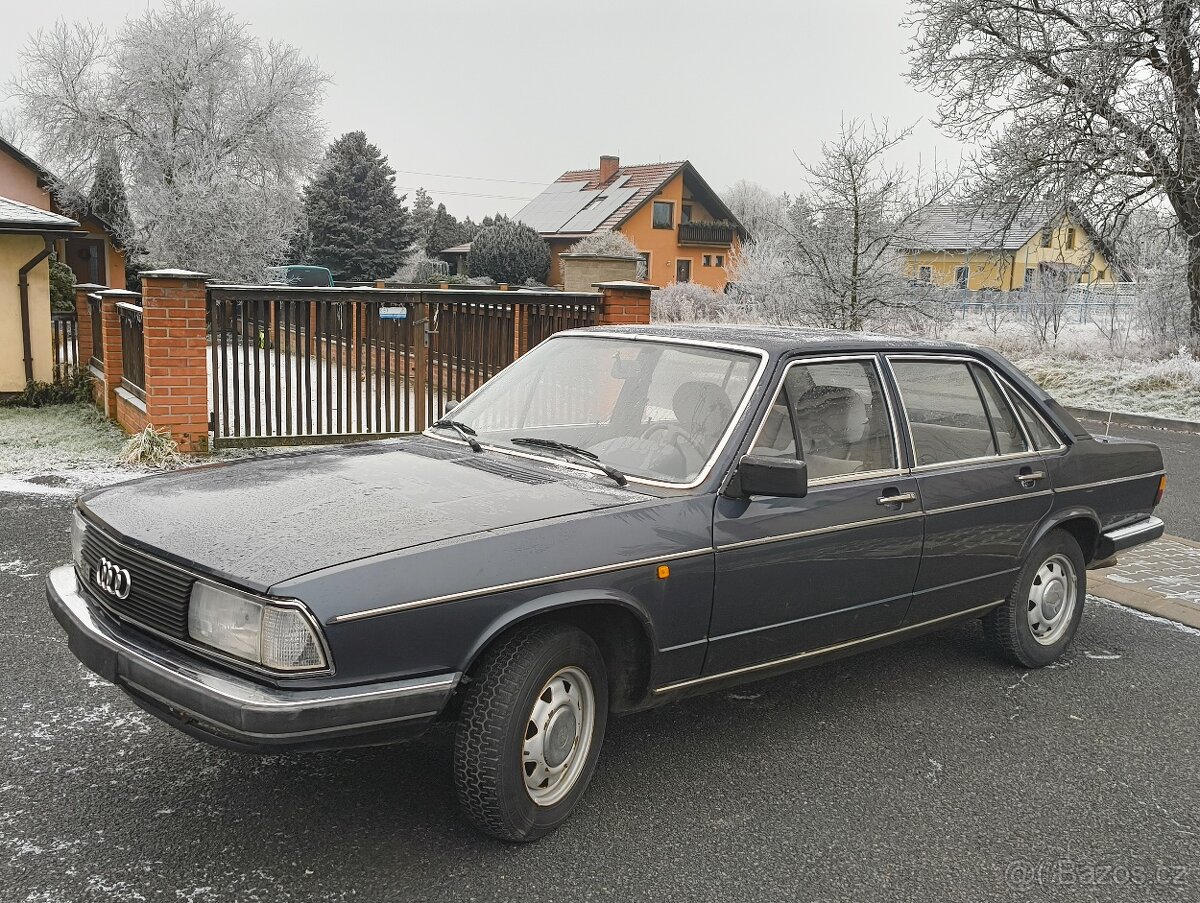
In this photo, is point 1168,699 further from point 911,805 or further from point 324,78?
point 324,78

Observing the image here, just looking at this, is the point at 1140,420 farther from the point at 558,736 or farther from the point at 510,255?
the point at 510,255

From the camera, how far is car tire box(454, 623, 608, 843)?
3.10 meters

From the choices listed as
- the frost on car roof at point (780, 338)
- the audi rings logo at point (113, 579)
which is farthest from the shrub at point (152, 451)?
the audi rings logo at point (113, 579)

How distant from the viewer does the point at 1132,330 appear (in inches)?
816

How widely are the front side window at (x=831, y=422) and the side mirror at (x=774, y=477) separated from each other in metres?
0.27

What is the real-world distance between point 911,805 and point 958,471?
4.99 feet

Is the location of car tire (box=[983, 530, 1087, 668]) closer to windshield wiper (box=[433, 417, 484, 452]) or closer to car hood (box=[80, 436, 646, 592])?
car hood (box=[80, 436, 646, 592])

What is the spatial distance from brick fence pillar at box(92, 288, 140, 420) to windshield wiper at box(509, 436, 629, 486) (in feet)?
28.3

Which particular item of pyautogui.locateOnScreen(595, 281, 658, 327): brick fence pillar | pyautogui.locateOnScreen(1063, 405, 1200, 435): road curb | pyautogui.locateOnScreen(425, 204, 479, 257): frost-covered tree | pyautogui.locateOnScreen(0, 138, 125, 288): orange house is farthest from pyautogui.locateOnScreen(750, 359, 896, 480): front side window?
pyautogui.locateOnScreen(425, 204, 479, 257): frost-covered tree

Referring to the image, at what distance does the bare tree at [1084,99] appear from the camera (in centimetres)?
1788

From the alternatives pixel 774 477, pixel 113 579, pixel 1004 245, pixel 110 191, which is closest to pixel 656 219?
pixel 110 191

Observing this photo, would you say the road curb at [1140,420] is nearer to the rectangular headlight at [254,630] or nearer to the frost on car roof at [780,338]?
the frost on car roof at [780,338]

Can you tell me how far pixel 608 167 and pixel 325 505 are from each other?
62185mm

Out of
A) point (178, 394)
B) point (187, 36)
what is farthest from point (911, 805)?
point (187, 36)
